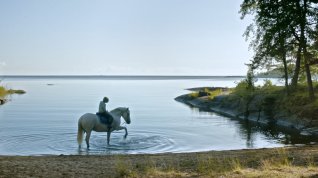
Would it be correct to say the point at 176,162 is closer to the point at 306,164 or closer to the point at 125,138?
the point at 306,164

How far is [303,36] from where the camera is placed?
1296 inches

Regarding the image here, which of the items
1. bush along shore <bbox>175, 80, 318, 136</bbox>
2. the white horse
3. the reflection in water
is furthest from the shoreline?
the white horse

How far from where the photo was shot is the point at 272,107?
38.8m

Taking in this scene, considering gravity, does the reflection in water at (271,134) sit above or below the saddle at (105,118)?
below

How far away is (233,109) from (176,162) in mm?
31607

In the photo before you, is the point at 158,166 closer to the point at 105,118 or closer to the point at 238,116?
the point at 105,118

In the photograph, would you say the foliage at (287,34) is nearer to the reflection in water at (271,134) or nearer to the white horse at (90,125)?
the reflection in water at (271,134)

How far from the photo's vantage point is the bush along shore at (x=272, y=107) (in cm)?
3198

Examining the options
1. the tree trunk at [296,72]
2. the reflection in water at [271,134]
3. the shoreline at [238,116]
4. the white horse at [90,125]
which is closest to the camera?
the white horse at [90,125]

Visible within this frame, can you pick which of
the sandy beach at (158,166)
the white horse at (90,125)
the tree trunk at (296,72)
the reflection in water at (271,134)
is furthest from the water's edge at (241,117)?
the white horse at (90,125)

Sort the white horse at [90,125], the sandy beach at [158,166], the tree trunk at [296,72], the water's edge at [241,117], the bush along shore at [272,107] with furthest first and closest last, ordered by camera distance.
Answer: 1. the tree trunk at [296,72]
2. the bush along shore at [272,107]
3. the water's edge at [241,117]
4. the white horse at [90,125]
5. the sandy beach at [158,166]

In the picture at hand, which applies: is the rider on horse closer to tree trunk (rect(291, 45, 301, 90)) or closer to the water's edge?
the water's edge

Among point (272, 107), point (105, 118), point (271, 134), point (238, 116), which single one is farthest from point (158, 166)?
point (238, 116)

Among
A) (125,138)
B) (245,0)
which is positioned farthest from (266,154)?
(245,0)
